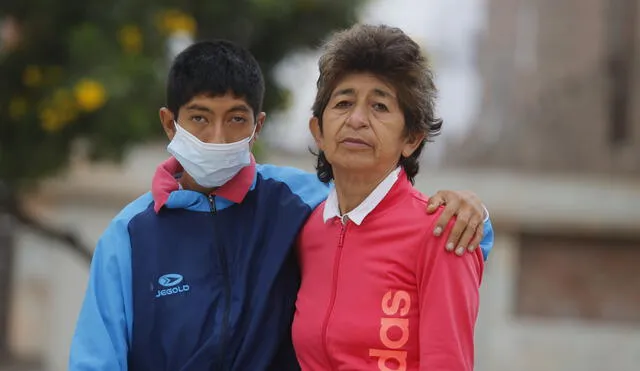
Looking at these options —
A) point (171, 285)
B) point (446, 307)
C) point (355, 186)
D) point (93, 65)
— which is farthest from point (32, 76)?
point (446, 307)

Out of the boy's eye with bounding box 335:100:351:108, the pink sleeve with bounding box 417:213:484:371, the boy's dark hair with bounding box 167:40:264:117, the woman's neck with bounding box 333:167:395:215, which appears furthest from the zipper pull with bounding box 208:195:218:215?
the pink sleeve with bounding box 417:213:484:371

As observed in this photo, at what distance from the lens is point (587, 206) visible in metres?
9.13

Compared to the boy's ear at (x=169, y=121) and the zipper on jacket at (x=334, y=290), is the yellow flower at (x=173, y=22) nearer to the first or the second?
the boy's ear at (x=169, y=121)

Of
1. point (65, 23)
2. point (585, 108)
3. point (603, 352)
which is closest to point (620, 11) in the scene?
point (585, 108)

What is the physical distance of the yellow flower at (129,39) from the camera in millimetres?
5773

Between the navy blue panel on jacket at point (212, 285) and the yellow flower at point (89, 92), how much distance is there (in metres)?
2.72

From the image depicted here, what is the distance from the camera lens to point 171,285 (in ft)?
9.20

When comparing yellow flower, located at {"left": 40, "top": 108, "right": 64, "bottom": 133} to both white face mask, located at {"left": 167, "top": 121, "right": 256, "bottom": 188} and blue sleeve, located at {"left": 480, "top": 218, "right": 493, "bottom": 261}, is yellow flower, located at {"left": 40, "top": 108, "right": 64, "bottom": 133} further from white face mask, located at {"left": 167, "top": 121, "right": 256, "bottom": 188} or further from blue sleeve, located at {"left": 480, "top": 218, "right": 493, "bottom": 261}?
blue sleeve, located at {"left": 480, "top": 218, "right": 493, "bottom": 261}

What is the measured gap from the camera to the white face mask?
9.40 feet

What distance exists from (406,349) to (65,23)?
169 inches

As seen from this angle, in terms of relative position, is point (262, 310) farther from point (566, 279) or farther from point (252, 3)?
point (566, 279)

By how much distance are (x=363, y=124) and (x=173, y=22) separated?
3.69 metres

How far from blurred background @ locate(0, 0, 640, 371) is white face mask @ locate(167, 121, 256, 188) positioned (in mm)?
1460

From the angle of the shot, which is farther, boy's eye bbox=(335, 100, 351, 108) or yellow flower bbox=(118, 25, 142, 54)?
yellow flower bbox=(118, 25, 142, 54)
